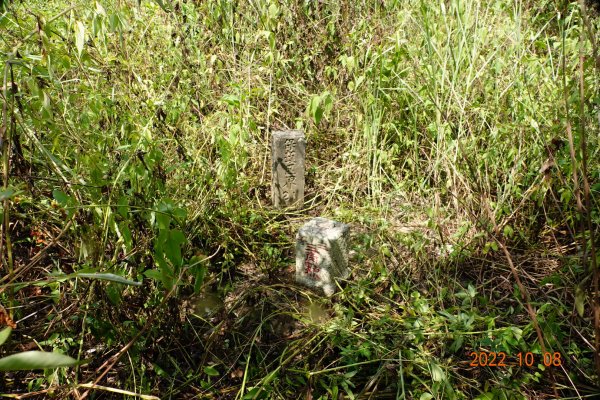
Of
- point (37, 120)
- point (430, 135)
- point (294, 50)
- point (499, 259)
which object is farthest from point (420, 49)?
point (37, 120)

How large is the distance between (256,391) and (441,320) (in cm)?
77

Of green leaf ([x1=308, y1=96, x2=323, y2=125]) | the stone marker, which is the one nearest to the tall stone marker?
green leaf ([x1=308, y1=96, x2=323, y2=125])

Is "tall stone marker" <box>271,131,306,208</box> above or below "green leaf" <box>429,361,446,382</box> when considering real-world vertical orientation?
above

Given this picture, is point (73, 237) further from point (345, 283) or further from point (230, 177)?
point (345, 283)

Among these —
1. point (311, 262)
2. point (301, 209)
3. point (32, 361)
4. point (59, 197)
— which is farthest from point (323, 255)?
point (32, 361)

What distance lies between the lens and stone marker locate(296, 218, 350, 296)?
221 centimetres

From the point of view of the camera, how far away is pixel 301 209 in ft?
9.65

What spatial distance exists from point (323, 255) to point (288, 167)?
80 centimetres

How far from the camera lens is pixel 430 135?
2.79 meters

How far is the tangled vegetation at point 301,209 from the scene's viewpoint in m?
1.58

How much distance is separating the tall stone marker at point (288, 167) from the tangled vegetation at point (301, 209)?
0.14m

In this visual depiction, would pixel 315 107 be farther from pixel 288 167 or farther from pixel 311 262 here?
pixel 311 262
